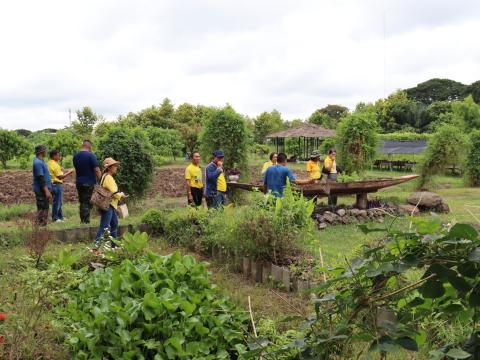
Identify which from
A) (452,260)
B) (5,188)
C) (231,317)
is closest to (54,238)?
(231,317)

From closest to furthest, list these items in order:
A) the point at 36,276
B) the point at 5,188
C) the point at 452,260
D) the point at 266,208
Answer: the point at 452,260, the point at 36,276, the point at 266,208, the point at 5,188

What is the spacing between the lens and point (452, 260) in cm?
128

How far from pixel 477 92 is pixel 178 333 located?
6149cm

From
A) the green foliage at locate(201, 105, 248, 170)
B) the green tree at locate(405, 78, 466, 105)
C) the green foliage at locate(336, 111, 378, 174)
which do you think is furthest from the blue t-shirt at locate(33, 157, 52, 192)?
the green tree at locate(405, 78, 466, 105)

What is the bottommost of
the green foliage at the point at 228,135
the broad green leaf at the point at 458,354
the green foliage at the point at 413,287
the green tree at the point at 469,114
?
the broad green leaf at the point at 458,354

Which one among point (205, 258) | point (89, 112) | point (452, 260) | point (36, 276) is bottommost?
point (205, 258)

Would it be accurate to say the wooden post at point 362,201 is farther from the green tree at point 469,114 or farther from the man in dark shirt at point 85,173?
the green tree at point 469,114

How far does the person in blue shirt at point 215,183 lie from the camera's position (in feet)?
33.1

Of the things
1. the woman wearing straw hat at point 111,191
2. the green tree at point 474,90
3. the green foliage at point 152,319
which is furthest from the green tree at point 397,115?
the green foliage at point 152,319

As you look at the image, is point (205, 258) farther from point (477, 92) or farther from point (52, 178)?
point (477, 92)

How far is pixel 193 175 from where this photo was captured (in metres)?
10.5

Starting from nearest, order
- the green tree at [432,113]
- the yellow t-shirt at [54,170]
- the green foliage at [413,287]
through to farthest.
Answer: the green foliage at [413,287]
the yellow t-shirt at [54,170]
the green tree at [432,113]

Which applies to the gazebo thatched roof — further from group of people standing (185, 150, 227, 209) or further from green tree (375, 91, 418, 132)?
group of people standing (185, 150, 227, 209)

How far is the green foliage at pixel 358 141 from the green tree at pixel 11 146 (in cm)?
2023
